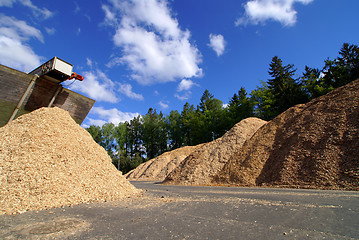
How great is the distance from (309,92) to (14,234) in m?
36.7

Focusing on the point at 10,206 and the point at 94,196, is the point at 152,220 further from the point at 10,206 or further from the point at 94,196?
the point at 10,206

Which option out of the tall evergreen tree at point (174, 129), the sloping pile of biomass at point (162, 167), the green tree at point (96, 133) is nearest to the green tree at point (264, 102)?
the sloping pile of biomass at point (162, 167)

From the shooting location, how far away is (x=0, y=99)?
23.7 ft

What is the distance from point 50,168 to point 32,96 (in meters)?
4.76

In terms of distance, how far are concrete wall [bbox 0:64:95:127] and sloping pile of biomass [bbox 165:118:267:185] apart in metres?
9.20

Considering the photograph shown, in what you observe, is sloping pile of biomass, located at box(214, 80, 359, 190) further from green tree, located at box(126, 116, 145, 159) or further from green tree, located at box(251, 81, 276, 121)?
green tree, located at box(126, 116, 145, 159)

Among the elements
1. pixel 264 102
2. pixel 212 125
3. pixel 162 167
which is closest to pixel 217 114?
pixel 212 125

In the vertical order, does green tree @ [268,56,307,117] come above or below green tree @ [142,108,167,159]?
above

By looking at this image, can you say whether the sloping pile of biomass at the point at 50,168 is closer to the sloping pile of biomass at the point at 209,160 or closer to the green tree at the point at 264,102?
the sloping pile of biomass at the point at 209,160

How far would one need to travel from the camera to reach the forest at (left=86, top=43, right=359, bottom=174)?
28531 mm

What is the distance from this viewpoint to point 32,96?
8.08 metres

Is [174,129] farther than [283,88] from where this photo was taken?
Yes

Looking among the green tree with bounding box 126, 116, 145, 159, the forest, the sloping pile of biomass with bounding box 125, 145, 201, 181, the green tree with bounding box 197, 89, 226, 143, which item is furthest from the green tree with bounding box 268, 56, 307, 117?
the green tree with bounding box 126, 116, 145, 159

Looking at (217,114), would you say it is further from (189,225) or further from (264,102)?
(189,225)
